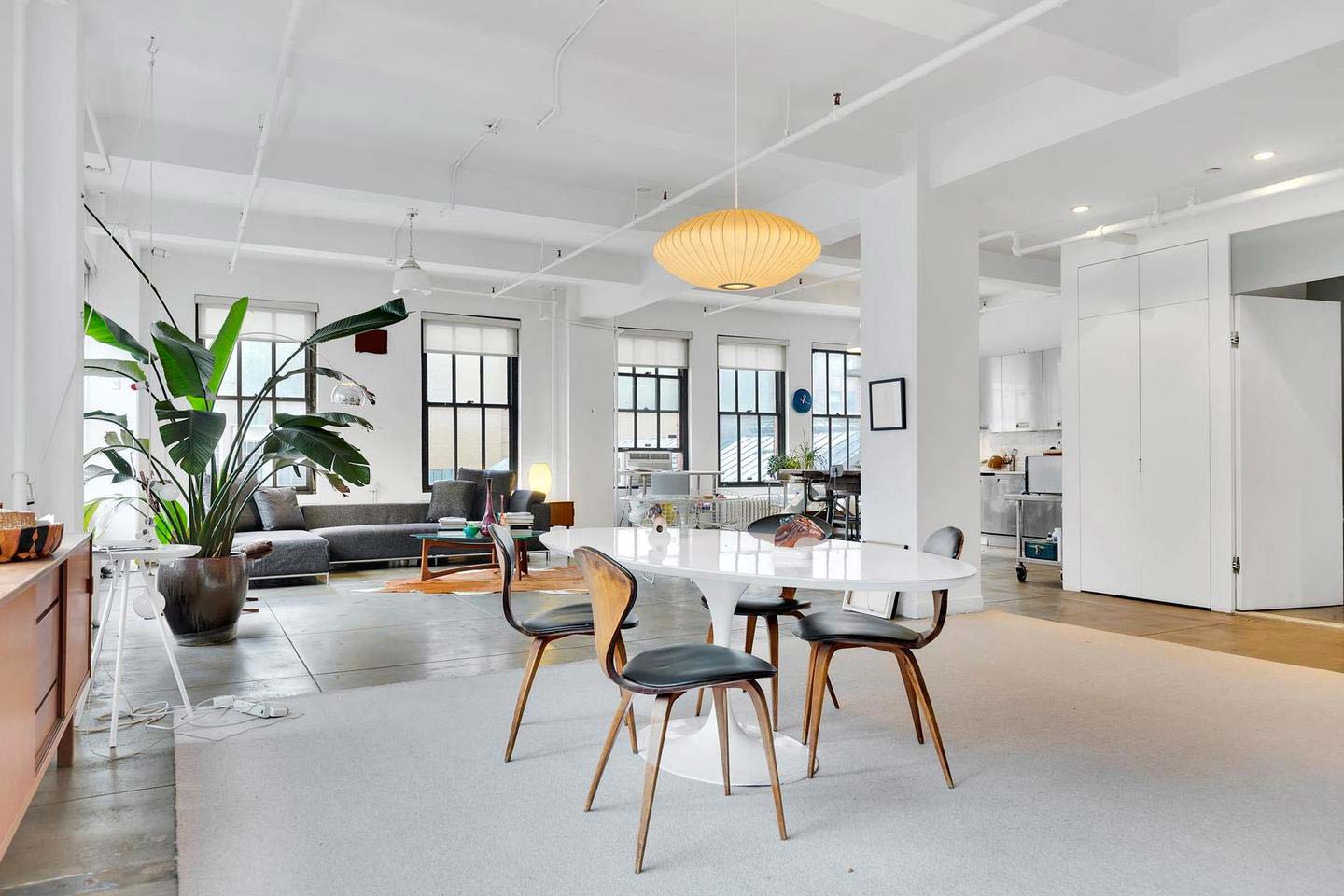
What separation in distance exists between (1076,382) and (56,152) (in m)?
6.64

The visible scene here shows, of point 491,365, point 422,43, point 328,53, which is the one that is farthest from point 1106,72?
point 491,365

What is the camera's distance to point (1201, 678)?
4.14 meters

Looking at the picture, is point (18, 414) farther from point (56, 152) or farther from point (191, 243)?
point (191, 243)

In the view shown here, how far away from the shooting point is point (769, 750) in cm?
246

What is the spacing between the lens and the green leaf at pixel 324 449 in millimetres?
4695

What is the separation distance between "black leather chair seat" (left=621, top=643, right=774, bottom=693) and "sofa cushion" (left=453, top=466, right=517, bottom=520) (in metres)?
6.84

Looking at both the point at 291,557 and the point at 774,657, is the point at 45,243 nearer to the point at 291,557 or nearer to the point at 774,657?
the point at 774,657

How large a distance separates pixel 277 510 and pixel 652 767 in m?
7.04

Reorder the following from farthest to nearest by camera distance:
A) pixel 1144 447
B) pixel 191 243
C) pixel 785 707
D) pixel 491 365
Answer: pixel 491 365 → pixel 191 243 → pixel 1144 447 → pixel 785 707

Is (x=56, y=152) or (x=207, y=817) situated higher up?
(x=56, y=152)

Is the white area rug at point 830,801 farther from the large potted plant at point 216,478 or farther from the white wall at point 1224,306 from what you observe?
the white wall at point 1224,306

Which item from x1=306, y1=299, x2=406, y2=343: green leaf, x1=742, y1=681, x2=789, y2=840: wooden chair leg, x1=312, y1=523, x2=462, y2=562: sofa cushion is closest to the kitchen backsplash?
x1=312, y1=523, x2=462, y2=562: sofa cushion

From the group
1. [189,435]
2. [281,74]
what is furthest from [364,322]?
[281,74]

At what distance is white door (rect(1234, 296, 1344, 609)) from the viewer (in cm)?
600
